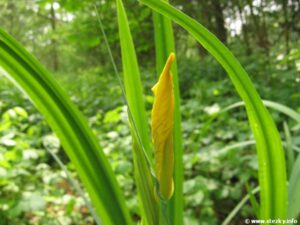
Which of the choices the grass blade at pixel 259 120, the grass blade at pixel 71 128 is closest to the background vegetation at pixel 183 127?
A: the grass blade at pixel 71 128

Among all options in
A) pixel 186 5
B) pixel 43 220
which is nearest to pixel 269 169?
pixel 43 220

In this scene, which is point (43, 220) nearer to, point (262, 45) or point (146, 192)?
point (146, 192)

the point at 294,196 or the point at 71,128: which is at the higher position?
the point at 71,128

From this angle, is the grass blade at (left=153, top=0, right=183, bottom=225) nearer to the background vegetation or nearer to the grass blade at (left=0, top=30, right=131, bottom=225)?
the grass blade at (left=0, top=30, right=131, bottom=225)

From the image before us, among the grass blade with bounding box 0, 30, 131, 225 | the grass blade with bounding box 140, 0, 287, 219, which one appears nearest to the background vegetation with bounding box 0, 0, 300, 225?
the grass blade with bounding box 0, 30, 131, 225

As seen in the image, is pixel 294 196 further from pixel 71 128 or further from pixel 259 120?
pixel 71 128

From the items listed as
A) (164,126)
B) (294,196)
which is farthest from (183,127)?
(164,126)

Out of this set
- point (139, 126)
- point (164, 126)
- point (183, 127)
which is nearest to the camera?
point (164, 126)
